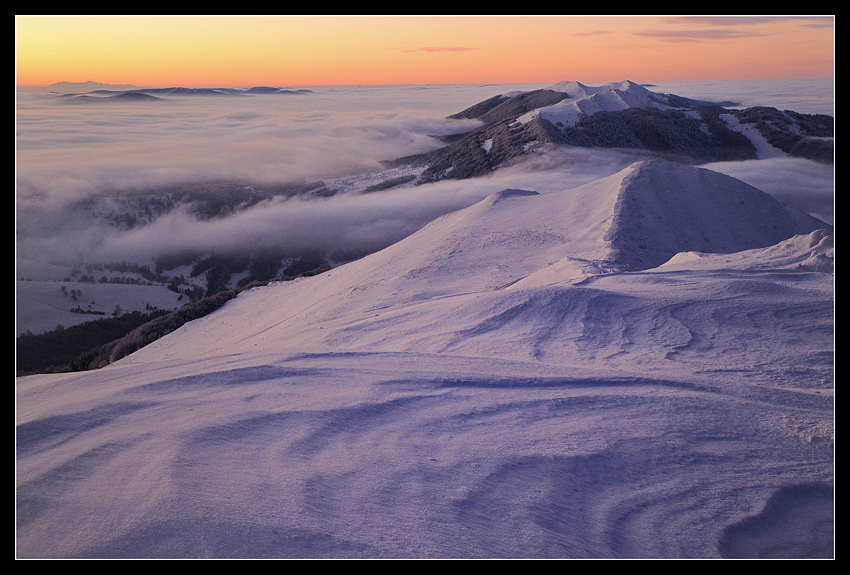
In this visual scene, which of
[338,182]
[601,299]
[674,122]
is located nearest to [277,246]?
[338,182]

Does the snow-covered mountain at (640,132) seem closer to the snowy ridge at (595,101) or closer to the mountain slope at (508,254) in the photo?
the snowy ridge at (595,101)

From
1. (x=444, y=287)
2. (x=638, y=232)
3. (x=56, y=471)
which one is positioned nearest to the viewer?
(x=56, y=471)

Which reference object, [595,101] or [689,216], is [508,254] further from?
[595,101]

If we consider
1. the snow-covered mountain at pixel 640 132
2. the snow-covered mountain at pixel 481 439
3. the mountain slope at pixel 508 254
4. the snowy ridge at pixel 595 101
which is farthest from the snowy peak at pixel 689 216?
the snowy ridge at pixel 595 101

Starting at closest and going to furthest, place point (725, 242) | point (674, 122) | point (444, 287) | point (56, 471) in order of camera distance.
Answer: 1. point (56, 471)
2. point (444, 287)
3. point (725, 242)
4. point (674, 122)

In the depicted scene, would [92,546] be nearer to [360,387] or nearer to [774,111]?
[360,387]

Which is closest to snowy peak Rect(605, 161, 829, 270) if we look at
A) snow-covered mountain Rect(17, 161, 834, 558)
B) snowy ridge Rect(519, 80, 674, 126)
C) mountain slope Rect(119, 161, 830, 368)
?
mountain slope Rect(119, 161, 830, 368)

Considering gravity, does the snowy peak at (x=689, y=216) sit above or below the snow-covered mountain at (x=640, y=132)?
below

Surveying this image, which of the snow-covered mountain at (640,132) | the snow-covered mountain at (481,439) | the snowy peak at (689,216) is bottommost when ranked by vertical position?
the snow-covered mountain at (481,439)

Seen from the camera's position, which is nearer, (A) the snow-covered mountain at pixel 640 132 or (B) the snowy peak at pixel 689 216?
(B) the snowy peak at pixel 689 216
